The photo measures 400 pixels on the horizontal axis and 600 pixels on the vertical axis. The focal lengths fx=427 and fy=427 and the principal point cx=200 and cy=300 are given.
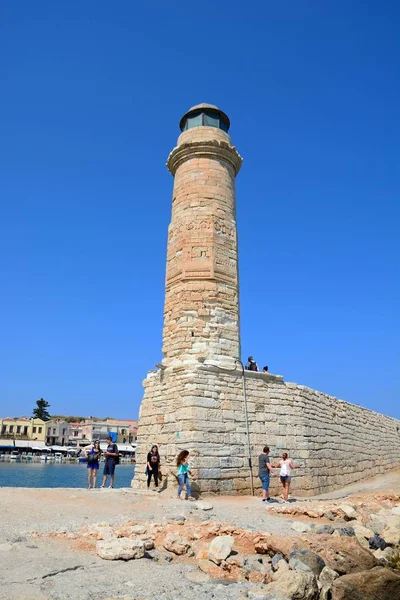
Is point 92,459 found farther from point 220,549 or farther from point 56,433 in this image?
point 56,433

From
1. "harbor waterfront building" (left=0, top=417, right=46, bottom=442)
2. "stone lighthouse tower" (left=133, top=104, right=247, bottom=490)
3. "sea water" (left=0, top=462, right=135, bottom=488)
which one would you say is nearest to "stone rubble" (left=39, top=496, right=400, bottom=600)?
"stone lighthouse tower" (left=133, top=104, right=247, bottom=490)

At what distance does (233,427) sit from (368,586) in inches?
235

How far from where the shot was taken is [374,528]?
6.73 m

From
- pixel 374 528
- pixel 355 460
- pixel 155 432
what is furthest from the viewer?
pixel 355 460

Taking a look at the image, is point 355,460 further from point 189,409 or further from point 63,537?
point 63,537

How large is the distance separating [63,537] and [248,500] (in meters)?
4.96

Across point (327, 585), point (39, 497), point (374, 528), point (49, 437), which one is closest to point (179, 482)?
point (39, 497)

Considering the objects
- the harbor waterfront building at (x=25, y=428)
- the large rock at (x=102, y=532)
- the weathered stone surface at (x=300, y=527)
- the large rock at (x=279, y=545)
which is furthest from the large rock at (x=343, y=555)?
the harbor waterfront building at (x=25, y=428)

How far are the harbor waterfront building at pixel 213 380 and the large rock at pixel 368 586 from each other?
5206 mm

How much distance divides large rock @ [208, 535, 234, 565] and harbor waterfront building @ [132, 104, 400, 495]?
14.6 ft

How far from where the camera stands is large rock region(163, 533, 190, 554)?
4804mm

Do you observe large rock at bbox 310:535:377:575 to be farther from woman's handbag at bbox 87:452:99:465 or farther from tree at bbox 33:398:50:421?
tree at bbox 33:398:50:421

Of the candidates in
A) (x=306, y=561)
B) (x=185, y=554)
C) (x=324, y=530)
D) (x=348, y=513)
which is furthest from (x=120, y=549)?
(x=348, y=513)

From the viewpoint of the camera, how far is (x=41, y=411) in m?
77.2
